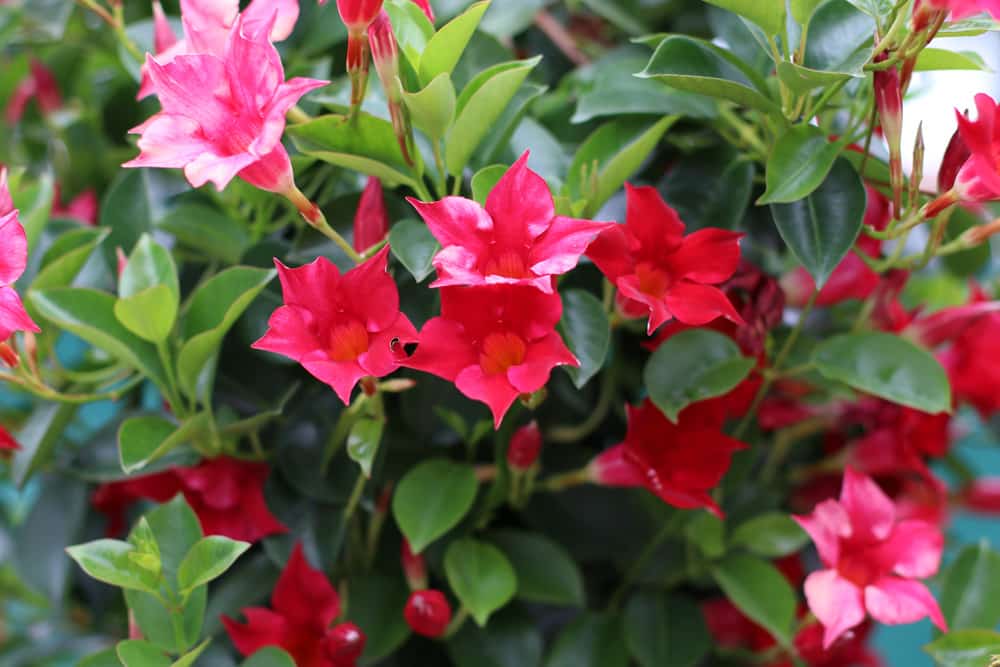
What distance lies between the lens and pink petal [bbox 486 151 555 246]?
18.5 inches

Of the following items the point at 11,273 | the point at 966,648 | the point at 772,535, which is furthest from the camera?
the point at 772,535

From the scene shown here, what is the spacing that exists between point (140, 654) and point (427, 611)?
0.16 metres

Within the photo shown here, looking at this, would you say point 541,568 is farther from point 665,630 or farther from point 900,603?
point 900,603

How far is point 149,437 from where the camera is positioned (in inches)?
22.5

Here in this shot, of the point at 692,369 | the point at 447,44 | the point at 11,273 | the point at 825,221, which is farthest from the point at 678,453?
the point at 11,273

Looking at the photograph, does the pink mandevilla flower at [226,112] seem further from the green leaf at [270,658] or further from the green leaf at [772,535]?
the green leaf at [772,535]

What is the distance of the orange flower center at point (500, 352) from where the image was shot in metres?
0.49

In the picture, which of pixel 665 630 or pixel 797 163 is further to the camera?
pixel 665 630

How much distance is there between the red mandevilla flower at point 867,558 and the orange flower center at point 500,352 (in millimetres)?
185

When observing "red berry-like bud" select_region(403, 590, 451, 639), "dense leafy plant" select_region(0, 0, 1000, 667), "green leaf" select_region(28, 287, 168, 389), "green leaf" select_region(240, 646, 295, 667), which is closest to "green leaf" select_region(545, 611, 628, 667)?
"dense leafy plant" select_region(0, 0, 1000, 667)

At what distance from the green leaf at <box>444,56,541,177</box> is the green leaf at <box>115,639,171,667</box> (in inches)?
11.7

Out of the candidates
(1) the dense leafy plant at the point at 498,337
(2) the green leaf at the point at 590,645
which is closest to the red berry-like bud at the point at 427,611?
(1) the dense leafy plant at the point at 498,337

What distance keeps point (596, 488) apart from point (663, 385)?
167 millimetres

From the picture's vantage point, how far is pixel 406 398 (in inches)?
24.8
